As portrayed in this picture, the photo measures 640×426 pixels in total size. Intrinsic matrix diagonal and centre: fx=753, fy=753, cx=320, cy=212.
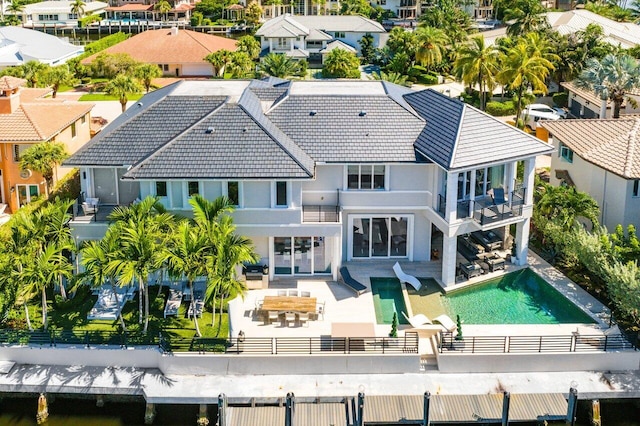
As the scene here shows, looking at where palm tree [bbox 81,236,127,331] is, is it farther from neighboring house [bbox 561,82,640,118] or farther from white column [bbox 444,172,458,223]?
neighboring house [bbox 561,82,640,118]

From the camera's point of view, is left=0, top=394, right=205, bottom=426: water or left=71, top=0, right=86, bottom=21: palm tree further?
left=71, top=0, right=86, bottom=21: palm tree

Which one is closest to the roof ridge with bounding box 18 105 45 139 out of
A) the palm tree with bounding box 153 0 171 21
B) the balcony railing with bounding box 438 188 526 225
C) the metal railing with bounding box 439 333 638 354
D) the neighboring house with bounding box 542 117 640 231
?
the balcony railing with bounding box 438 188 526 225

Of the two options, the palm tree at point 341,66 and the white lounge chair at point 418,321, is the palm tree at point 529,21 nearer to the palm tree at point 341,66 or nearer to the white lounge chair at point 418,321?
the palm tree at point 341,66

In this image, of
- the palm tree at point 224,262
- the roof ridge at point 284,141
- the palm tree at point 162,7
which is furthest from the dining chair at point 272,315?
the palm tree at point 162,7

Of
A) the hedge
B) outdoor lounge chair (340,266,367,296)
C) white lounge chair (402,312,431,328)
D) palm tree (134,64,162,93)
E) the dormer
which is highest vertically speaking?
the dormer

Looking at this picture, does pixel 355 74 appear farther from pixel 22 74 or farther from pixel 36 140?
pixel 36 140

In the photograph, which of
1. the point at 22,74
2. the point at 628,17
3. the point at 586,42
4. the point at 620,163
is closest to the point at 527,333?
the point at 620,163
